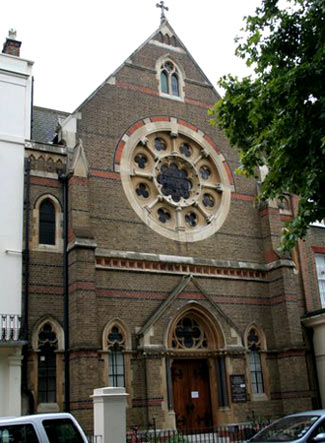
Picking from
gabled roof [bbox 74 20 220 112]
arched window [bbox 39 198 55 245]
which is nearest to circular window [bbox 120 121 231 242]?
gabled roof [bbox 74 20 220 112]

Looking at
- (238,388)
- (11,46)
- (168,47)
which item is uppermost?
(168,47)

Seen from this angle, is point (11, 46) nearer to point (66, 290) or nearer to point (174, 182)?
point (174, 182)

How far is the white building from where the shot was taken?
1658 centimetres

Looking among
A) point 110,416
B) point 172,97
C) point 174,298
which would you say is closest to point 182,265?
point 174,298

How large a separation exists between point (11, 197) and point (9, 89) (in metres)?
4.04

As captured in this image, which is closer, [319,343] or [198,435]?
[198,435]

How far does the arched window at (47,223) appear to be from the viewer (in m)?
18.9

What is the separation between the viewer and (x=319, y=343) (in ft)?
73.5

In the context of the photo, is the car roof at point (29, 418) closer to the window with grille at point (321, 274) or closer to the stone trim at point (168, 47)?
the window with grille at point (321, 274)

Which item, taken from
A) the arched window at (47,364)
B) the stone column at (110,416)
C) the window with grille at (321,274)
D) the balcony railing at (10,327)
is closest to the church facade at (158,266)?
the arched window at (47,364)

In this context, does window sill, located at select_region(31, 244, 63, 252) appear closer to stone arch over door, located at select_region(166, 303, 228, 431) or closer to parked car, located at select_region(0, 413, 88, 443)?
stone arch over door, located at select_region(166, 303, 228, 431)

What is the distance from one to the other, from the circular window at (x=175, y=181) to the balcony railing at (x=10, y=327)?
598 cm

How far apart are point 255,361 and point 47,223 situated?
9143mm

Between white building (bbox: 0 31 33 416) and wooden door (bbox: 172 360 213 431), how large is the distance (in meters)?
5.68
